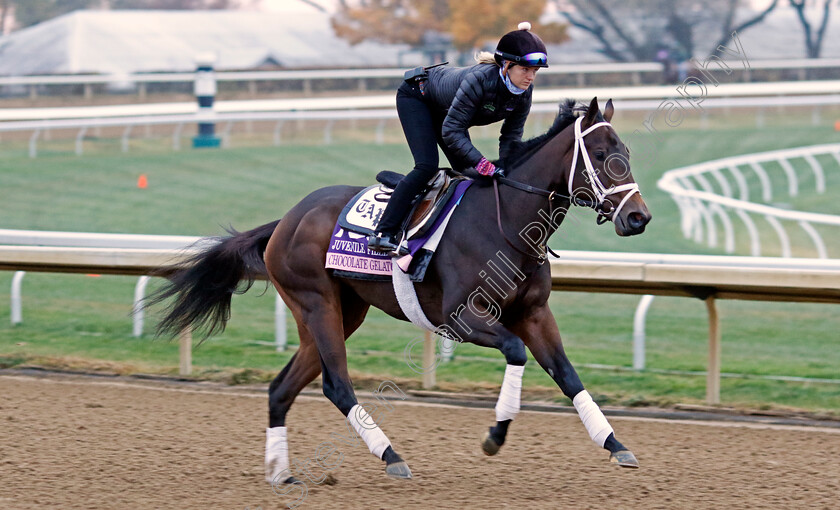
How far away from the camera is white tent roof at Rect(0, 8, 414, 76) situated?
35.4m

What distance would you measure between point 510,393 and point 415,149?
4.22 feet

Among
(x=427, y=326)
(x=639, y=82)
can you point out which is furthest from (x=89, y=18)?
(x=427, y=326)

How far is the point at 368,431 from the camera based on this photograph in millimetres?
4883

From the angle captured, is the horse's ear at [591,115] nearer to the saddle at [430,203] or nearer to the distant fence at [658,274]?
the saddle at [430,203]

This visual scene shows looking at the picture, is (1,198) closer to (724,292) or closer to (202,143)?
(202,143)

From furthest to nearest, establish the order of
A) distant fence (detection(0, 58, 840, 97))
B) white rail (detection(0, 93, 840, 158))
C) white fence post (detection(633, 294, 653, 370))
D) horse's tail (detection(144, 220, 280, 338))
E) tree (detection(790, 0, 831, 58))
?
1. tree (detection(790, 0, 831, 58))
2. distant fence (detection(0, 58, 840, 97))
3. white rail (detection(0, 93, 840, 158))
4. white fence post (detection(633, 294, 653, 370))
5. horse's tail (detection(144, 220, 280, 338))

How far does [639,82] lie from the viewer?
30219 millimetres

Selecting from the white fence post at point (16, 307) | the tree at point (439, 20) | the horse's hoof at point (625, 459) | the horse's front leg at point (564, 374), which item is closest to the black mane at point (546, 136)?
the horse's front leg at point (564, 374)

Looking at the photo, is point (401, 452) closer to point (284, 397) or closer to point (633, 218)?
point (284, 397)

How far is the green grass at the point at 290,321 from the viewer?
7155 mm

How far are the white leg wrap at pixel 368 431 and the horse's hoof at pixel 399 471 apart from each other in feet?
0.27

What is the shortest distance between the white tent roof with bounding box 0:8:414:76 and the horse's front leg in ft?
96.4

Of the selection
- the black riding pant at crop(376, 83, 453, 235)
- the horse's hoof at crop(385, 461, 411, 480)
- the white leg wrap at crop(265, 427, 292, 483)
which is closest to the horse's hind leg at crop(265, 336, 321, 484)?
the white leg wrap at crop(265, 427, 292, 483)

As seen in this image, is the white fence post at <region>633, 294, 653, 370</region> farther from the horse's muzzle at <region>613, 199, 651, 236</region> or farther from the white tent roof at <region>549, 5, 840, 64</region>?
the white tent roof at <region>549, 5, 840, 64</region>
